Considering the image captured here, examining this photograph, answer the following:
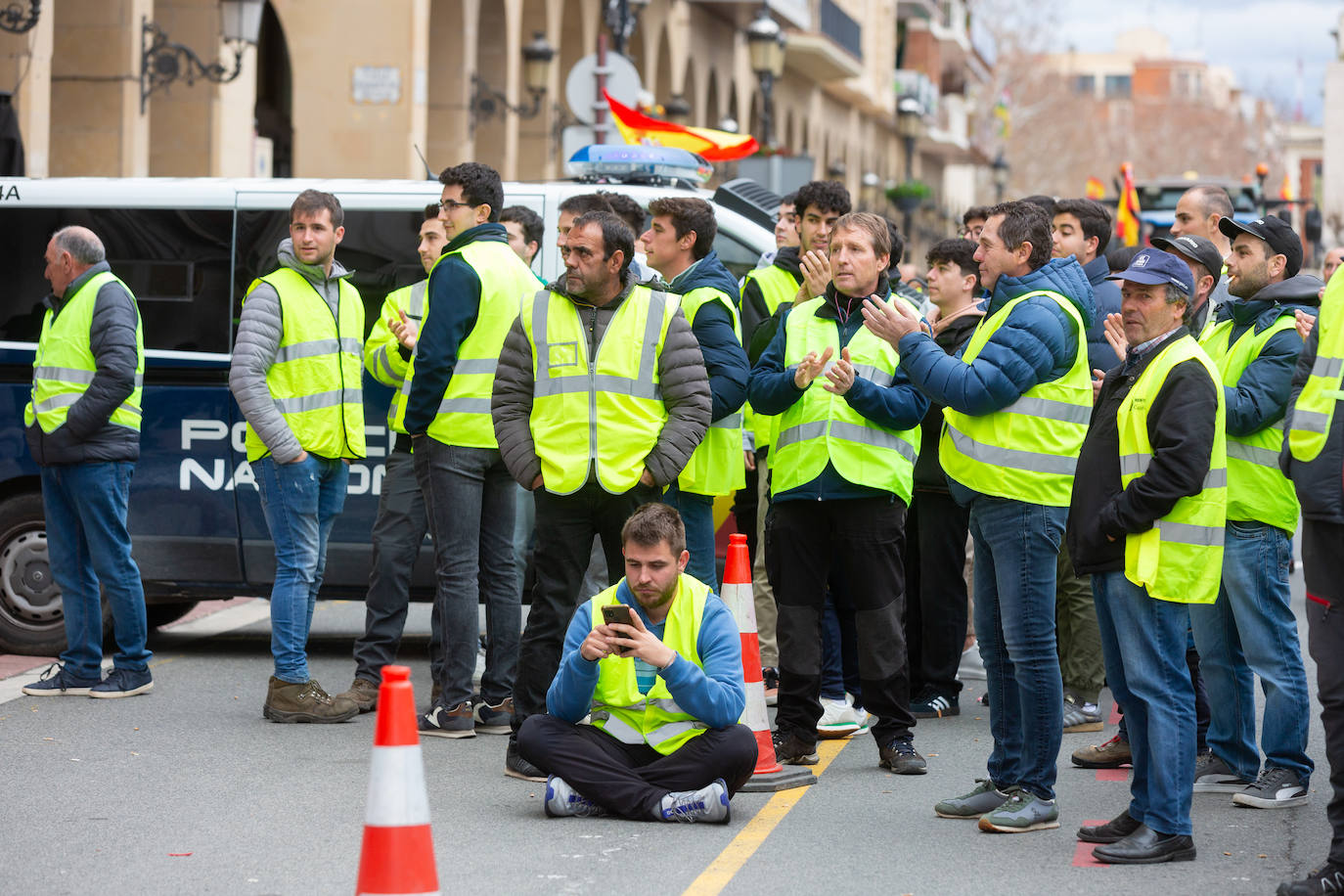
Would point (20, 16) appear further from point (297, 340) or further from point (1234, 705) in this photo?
point (1234, 705)

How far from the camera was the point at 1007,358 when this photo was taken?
662cm

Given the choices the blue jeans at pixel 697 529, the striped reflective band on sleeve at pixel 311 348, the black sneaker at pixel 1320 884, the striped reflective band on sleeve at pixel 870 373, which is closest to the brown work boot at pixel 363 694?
the striped reflective band on sleeve at pixel 311 348

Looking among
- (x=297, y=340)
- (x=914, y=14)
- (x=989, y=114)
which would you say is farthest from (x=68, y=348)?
(x=989, y=114)

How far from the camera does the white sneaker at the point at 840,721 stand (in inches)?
336

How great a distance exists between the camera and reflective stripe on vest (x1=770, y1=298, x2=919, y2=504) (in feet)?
24.9

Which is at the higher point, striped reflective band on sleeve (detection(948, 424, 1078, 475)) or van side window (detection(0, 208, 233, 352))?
van side window (detection(0, 208, 233, 352))

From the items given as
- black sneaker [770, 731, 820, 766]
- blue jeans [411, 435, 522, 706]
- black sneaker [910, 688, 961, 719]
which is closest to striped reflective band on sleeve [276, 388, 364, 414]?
blue jeans [411, 435, 522, 706]

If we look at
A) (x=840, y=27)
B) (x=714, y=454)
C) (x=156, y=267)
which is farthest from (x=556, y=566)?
(x=840, y=27)

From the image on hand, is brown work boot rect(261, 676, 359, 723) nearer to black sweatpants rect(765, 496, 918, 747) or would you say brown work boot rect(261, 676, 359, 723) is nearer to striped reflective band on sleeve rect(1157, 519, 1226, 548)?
black sweatpants rect(765, 496, 918, 747)

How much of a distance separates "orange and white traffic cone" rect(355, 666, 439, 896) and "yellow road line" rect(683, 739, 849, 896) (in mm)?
1263

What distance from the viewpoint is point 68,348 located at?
901 cm

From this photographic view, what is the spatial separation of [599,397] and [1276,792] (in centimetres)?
289

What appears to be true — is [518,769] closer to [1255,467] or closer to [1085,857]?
[1085,857]

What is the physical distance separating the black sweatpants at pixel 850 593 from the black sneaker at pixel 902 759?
0.03 meters
